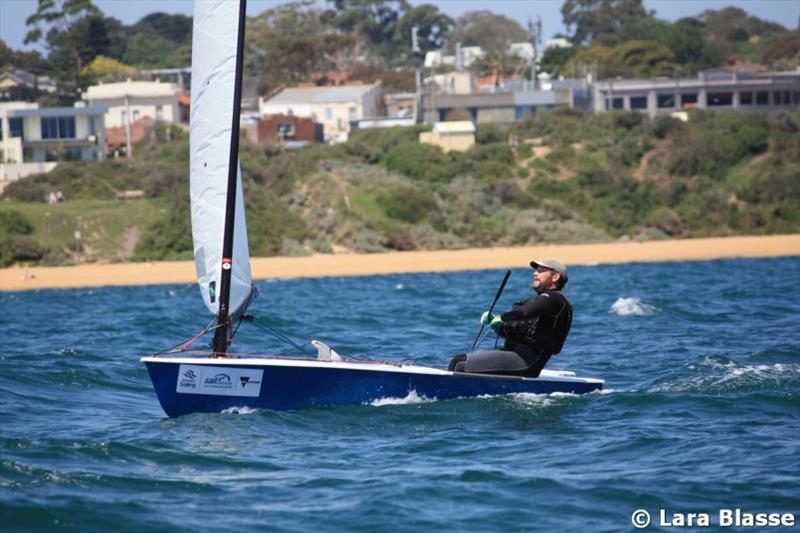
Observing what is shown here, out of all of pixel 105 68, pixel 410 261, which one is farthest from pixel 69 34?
pixel 410 261

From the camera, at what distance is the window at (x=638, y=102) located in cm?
7738

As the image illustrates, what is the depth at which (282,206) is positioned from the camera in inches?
1892

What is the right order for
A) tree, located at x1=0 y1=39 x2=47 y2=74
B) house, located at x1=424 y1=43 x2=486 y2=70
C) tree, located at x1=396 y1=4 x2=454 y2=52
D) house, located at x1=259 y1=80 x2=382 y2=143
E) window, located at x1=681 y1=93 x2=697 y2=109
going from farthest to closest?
tree, located at x1=396 y1=4 x2=454 y2=52, house, located at x1=424 y1=43 x2=486 y2=70, tree, located at x1=0 y1=39 x2=47 y2=74, house, located at x1=259 y1=80 x2=382 y2=143, window, located at x1=681 y1=93 x2=697 y2=109

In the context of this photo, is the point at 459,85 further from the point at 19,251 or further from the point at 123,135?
the point at 19,251

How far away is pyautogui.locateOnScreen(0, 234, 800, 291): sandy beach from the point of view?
3750 cm

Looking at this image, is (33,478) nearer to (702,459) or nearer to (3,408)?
(3,408)

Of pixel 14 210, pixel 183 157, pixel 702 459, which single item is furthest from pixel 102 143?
pixel 702 459

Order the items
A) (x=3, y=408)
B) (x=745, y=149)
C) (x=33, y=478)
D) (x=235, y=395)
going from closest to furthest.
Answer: (x=33, y=478) → (x=235, y=395) → (x=3, y=408) → (x=745, y=149)

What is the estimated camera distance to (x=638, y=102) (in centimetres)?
7769

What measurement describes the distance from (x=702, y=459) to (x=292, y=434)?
12.8 feet

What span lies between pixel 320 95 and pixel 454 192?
32075 millimetres

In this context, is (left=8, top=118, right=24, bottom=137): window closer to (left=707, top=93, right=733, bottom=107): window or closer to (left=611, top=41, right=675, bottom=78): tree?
(left=707, top=93, right=733, bottom=107): window

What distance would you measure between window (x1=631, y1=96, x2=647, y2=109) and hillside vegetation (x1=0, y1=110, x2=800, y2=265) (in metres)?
13.7

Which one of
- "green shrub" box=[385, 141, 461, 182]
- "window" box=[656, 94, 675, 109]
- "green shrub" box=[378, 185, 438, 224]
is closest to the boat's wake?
"green shrub" box=[378, 185, 438, 224]
